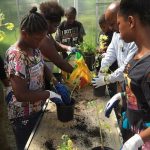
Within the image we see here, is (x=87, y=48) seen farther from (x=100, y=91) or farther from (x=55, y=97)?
(x=55, y=97)

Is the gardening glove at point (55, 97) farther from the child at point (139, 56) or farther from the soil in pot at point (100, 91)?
the child at point (139, 56)

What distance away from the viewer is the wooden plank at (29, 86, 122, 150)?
2174 mm

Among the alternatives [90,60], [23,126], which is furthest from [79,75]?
[23,126]

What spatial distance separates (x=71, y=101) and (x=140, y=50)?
1.00 meters

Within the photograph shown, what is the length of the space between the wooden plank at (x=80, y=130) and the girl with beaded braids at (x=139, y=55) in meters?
0.48

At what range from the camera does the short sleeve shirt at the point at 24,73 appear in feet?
7.25

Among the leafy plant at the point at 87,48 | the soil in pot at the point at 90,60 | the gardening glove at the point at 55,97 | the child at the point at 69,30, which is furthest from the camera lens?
the child at the point at 69,30

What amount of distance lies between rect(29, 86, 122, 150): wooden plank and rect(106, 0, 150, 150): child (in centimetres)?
48

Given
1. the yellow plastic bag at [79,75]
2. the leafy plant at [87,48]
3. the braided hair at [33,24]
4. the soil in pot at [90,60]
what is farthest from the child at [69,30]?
the braided hair at [33,24]

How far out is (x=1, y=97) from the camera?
7.09 ft

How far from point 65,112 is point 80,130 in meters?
0.19

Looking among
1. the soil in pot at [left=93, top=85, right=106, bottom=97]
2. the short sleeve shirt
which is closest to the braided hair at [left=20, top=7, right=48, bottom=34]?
the short sleeve shirt

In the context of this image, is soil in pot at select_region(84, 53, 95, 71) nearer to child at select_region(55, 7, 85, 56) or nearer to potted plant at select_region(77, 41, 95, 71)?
potted plant at select_region(77, 41, 95, 71)

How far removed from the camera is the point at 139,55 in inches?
66.4
